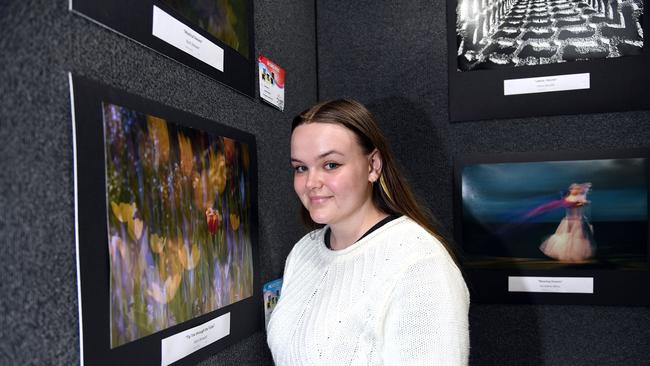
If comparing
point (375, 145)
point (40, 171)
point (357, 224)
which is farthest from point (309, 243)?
point (40, 171)

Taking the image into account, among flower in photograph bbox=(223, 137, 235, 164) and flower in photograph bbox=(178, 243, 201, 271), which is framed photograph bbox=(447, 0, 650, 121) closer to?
flower in photograph bbox=(223, 137, 235, 164)

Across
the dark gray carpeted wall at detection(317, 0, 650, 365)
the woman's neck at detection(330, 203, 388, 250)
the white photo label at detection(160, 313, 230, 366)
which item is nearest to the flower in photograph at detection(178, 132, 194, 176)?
the white photo label at detection(160, 313, 230, 366)

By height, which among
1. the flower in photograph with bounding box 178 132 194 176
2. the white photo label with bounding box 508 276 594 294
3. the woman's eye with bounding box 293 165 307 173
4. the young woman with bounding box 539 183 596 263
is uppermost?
the flower in photograph with bounding box 178 132 194 176

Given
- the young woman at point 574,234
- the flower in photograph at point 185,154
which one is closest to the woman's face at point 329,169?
the flower in photograph at point 185,154

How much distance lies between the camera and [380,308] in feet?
2.39

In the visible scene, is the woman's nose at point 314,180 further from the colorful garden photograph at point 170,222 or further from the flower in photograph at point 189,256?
the flower in photograph at point 189,256

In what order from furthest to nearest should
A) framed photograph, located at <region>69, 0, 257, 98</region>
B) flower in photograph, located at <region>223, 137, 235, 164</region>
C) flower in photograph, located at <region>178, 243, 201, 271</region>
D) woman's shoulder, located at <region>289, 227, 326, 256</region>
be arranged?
woman's shoulder, located at <region>289, 227, 326, 256</region>, flower in photograph, located at <region>223, 137, 235, 164</region>, flower in photograph, located at <region>178, 243, 201, 271</region>, framed photograph, located at <region>69, 0, 257, 98</region>

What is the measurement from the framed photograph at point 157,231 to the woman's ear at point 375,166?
0.22 m

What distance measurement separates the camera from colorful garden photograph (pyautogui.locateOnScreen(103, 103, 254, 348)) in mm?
509

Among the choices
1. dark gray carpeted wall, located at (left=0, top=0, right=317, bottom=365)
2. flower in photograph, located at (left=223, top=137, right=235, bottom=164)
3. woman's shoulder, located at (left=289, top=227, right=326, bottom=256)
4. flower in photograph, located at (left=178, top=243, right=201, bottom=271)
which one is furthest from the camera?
woman's shoulder, located at (left=289, top=227, right=326, bottom=256)

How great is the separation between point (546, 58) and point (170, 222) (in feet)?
2.78

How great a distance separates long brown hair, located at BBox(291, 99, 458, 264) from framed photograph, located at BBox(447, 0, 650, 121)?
0.28 meters

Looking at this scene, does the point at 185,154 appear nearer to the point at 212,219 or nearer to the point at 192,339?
the point at 212,219

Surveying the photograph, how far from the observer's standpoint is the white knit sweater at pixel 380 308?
0.69 m
